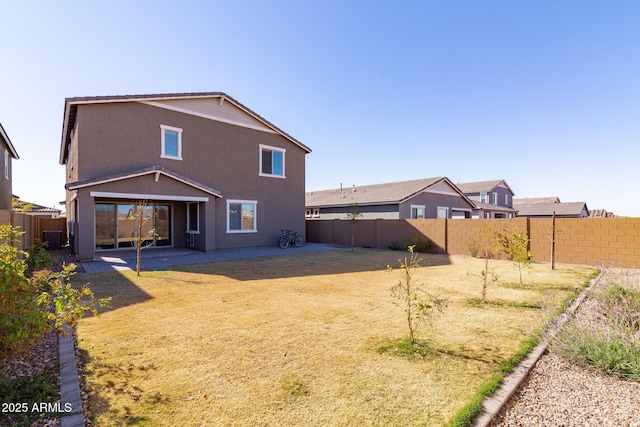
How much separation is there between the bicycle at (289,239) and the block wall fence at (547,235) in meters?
4.49

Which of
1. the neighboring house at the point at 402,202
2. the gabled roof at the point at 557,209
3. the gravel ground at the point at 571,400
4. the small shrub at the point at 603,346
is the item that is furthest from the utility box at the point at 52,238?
the gabled roof at the point at 557,209

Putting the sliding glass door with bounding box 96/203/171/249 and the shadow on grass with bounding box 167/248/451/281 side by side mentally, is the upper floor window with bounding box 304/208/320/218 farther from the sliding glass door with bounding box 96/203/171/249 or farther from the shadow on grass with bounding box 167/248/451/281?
the sliding glass door with bounding box 96/203/171/249

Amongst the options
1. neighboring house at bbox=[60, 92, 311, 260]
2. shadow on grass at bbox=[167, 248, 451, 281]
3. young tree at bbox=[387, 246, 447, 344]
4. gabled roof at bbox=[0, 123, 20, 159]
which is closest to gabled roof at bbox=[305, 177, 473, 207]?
neighboring house at bbox=[60, 92, 311, 260]

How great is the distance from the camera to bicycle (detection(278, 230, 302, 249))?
645 inches

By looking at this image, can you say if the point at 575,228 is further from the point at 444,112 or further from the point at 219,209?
the point at 219,209

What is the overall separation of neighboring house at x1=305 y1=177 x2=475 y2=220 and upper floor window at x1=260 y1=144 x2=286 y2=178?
5268 millimetres

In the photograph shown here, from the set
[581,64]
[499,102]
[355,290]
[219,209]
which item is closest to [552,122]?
[499,102]

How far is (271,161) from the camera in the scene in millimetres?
17172

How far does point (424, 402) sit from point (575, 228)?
1303 cm

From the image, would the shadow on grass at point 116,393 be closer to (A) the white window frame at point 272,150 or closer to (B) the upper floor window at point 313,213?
(A) the white window frame at point 272,150

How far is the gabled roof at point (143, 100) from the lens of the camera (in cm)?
1166

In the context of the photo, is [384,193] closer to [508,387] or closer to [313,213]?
[313,213]

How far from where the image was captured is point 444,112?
17031 millimetres

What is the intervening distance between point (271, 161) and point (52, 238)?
12166 millimetres
